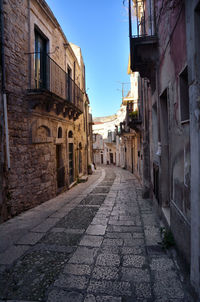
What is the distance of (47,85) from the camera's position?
23.4 feet

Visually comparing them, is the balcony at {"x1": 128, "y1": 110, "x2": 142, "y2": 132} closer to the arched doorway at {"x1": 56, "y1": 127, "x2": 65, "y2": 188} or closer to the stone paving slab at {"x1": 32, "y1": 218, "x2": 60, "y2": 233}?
the arched doorway at {"x1": 56, "y1": 127, "x2": 65, "y2": 188}

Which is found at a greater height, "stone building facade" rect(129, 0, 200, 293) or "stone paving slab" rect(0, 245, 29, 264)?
"stone building facade" rect(129, 0, 200, 293)

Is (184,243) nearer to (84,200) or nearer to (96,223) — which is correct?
(96,223)

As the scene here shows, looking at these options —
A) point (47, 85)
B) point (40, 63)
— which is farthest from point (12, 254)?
point (40, 63)

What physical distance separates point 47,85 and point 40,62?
0.78 m

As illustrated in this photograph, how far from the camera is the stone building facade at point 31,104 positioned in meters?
4.99

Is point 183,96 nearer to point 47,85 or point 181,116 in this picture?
point 181,116

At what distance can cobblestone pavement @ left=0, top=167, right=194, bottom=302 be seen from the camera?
2.16 metres

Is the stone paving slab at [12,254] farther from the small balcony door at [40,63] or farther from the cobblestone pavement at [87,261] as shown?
the small balcony door at [40,63]

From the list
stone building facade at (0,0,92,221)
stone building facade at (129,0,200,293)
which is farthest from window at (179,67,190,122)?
stone building facade at (0,0,92,221)

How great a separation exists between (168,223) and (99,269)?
4.98 ft

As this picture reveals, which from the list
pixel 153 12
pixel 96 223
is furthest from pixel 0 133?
pixel 153 12

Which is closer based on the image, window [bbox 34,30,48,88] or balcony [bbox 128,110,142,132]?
window [bbox 34,30,48,88]

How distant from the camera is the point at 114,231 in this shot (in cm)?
391
